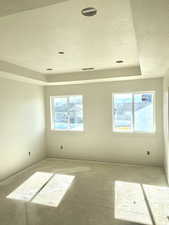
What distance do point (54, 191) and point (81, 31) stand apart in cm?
295

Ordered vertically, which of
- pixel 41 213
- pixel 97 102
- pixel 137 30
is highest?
pixel 137 30

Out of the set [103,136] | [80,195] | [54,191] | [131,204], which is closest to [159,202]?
[131,204]

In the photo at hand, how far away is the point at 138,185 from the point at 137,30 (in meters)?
3.09

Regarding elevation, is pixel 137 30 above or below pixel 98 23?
below

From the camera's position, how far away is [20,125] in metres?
4.34

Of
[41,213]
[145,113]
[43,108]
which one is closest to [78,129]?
[43,108]

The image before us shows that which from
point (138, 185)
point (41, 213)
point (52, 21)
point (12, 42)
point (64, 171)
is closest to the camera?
point (52, 21)

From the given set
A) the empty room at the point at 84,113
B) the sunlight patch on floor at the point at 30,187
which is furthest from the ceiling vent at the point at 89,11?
the sunlight patch on floor at the point at 30,187

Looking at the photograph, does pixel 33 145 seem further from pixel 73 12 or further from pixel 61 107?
pixel 73 12

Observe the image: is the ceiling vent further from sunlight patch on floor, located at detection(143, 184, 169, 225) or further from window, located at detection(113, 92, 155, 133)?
window, located at detection(113, 92, 155, 133)

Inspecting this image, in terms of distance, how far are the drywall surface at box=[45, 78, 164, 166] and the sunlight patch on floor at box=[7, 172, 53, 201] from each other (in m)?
1.43

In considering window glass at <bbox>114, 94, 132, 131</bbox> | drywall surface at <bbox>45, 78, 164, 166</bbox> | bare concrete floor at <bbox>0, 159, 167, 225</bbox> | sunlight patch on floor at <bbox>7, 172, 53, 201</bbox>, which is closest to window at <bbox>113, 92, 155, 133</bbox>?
window glass at <bbox>114, 94, 132, 131</bbox>

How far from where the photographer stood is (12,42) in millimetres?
2336

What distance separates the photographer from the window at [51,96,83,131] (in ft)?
17.0
